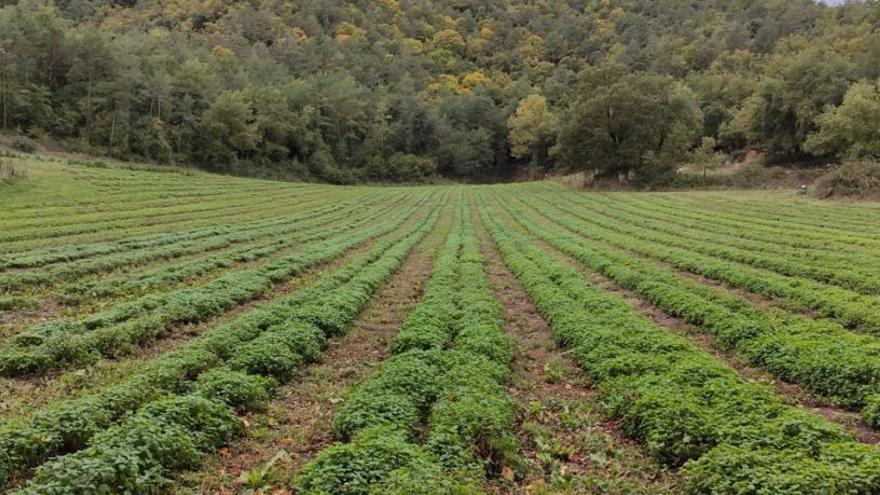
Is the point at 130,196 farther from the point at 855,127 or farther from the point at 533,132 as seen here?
the point at 533,132

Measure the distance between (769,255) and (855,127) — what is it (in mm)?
55004

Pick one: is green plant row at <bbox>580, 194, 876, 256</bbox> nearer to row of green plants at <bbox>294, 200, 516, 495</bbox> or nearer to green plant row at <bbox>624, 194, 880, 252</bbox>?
green plant row at <bbox>624, 194, 880, 252</bbox>

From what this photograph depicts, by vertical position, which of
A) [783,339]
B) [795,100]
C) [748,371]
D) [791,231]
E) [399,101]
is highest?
[399,101]

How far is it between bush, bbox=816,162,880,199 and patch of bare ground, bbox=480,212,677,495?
4675cm

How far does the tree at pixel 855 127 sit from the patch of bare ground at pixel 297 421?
213 feet

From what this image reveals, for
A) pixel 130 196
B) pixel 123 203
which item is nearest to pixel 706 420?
pixel 123 203

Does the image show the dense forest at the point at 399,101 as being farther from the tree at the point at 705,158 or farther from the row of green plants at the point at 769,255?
the row of green plants at the point at 769,255

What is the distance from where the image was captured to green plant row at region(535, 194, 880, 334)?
13914 millimetres

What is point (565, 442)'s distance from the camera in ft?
30.4

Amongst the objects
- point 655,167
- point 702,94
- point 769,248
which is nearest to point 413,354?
point 769,248

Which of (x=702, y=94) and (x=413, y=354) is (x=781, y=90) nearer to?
(x=702, y=94)

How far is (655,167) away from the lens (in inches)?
2714

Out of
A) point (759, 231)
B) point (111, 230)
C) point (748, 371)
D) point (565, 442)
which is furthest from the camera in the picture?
point (759, 231)

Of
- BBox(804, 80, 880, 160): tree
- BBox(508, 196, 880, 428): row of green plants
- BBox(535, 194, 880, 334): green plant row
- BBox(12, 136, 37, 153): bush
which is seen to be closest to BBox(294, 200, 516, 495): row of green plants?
BBox(508, 196, 880, 428): row of green plants
